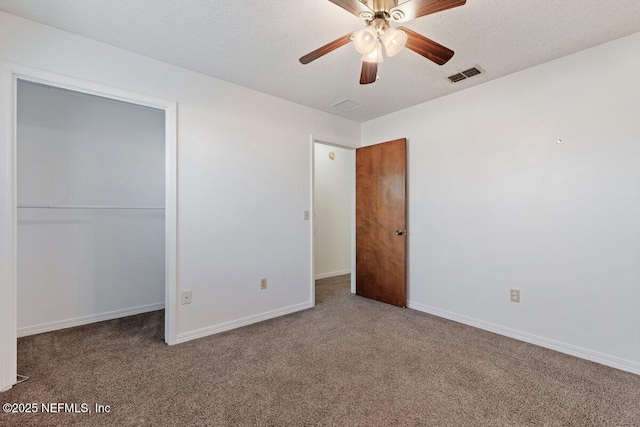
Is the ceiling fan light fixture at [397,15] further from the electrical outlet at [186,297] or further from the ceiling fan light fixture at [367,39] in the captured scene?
the electrical outlet at [186,297]

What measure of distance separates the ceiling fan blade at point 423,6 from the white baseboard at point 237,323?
112 inches

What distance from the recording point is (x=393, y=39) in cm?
155

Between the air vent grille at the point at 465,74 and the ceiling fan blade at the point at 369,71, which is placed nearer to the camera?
the ceiling fan blade at the point at 369,71

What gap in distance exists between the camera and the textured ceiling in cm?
177

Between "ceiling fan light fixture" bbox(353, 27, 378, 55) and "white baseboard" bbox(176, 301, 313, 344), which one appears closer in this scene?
"ceiling fan light fixture" bbox(353, 27, 378, 55)

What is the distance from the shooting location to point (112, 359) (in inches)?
84.7

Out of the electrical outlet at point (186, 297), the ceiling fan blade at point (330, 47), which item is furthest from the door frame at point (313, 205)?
the ceiling fan blade at point (330, 47)

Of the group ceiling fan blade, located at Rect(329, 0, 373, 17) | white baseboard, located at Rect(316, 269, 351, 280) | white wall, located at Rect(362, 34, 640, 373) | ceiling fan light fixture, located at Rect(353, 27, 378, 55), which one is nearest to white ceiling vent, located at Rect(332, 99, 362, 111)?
white wall, located at Rect(362, 34, 640, 373)

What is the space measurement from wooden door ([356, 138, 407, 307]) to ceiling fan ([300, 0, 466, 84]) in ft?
5.98

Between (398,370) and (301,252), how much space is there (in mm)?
1702

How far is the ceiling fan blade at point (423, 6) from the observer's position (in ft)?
4.48

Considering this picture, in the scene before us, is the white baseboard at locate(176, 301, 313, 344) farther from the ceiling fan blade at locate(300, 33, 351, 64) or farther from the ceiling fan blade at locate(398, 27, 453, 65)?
the ceiling fan blade at locate(398, 27, 453, 65)

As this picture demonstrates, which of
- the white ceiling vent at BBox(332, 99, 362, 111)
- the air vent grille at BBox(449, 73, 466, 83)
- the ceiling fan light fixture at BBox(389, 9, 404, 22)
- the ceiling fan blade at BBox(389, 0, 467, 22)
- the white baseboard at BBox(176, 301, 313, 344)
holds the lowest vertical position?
the white baseboard at BBox(176, 301, 313, 344)

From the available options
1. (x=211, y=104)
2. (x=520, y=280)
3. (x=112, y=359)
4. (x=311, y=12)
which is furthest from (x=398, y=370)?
(x=211, y=104)
